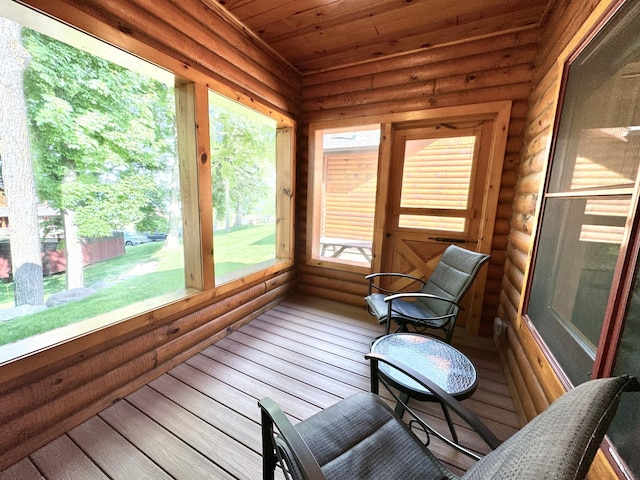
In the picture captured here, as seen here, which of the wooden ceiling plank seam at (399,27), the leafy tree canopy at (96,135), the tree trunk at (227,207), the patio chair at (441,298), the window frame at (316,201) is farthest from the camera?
the window frame at (316,201)

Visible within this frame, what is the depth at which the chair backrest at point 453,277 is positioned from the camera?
1926 mm

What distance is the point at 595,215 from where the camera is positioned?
1.13m

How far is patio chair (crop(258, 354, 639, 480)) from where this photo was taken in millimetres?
420

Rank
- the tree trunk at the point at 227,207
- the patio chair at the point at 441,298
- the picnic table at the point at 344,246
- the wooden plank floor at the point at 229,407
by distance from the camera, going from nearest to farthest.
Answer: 1. the wooden plank floor at the point at 229,407
2. the patio chair at the point at 441,298
3. the tree trunk at the point at 227,207
4. the picnic table at the point at 344,246

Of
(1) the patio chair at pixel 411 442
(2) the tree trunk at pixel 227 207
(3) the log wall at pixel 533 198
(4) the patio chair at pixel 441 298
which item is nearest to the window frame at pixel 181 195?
(2) the tree trunk at pixel 227 207

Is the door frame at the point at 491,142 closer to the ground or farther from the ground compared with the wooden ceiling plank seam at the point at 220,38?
closer to the ground

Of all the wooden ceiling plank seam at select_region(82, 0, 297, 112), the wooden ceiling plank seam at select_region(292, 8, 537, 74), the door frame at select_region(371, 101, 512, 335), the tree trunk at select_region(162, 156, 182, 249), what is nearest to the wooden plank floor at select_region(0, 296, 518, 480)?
the door frame at select_region(371, 101, 512, 335)

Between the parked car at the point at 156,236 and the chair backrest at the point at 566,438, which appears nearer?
the chair backrest at the point at 566,438

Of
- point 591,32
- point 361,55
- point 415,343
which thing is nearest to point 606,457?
point 415,343

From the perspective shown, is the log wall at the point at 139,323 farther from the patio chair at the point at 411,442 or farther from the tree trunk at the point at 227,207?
the patio chair at the point at 411,442

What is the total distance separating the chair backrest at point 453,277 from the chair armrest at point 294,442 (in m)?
1.54

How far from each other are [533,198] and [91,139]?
10.9 ft

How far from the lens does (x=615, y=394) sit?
0.49 m

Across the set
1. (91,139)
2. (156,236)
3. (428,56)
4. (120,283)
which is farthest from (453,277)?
(91,139)
